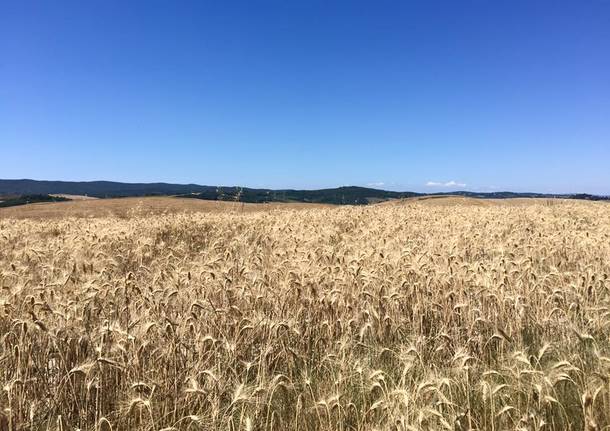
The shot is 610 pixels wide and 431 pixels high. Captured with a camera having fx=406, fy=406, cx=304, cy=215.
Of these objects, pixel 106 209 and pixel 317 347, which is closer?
pixel 317 347

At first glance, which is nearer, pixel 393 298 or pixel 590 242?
pixel 393 298

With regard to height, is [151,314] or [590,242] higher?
[590,242]

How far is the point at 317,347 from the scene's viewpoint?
404 cm

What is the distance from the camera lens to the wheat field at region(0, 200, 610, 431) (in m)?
2.66

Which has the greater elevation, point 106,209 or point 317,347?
point 106,209

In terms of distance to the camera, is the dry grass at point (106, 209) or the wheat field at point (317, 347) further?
the dry grass at point (106, 209)

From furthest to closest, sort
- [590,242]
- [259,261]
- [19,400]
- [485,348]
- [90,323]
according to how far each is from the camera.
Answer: [590,242] → [259,261] → [90,323] → [485,348] → [19,400]

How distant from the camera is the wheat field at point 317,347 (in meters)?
2.66

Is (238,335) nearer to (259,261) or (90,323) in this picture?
(90,323)

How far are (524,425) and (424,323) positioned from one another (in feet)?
7.32

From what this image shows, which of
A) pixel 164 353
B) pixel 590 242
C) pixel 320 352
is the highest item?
pixel 590 242

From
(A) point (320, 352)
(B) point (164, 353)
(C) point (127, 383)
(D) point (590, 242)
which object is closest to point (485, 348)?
(A) point (320, 352)

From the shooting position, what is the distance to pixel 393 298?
453 centimetres

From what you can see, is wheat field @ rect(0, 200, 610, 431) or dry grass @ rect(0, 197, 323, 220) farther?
dry grass @ rect(0, 197, 323, 220)
